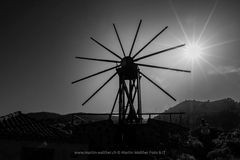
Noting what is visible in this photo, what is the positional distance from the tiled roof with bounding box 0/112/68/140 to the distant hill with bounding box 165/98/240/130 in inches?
1602

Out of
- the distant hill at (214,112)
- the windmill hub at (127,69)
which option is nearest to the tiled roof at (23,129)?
the windmill hub at (127,69)

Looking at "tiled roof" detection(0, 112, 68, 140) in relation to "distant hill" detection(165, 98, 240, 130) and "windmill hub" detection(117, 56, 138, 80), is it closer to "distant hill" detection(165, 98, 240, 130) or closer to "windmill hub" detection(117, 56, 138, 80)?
"windmill hub" detection(117, 56, 138, 80)

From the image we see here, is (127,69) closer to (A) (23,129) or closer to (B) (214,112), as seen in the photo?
(A) (23,129)

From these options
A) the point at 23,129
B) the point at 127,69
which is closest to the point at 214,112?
the point at 127,69

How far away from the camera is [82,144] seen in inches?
589

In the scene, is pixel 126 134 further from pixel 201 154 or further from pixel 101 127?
pixel 201 154

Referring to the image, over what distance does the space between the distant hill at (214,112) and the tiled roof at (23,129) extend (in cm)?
4069

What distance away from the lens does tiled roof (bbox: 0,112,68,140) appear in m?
12.5

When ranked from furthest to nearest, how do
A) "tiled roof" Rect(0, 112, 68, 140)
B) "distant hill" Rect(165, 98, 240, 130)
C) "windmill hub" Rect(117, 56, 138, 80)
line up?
"distant hill" Rect(165, 98, 240, 130), "windmill hub" Rect(117, 56, 138, 80), "tiled roof" Rect(0, 112, 68, 140)

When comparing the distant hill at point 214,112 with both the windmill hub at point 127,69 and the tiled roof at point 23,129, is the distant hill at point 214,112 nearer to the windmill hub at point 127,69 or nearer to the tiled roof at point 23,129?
the windmill hub at point 127,69

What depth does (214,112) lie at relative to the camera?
294 ft

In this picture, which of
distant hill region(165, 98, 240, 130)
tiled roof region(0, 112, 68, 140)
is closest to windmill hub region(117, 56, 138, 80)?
tiled roof region(0, 112, 68, 140)

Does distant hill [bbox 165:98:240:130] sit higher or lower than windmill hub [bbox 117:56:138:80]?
higher

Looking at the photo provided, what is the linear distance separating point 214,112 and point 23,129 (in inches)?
3355
